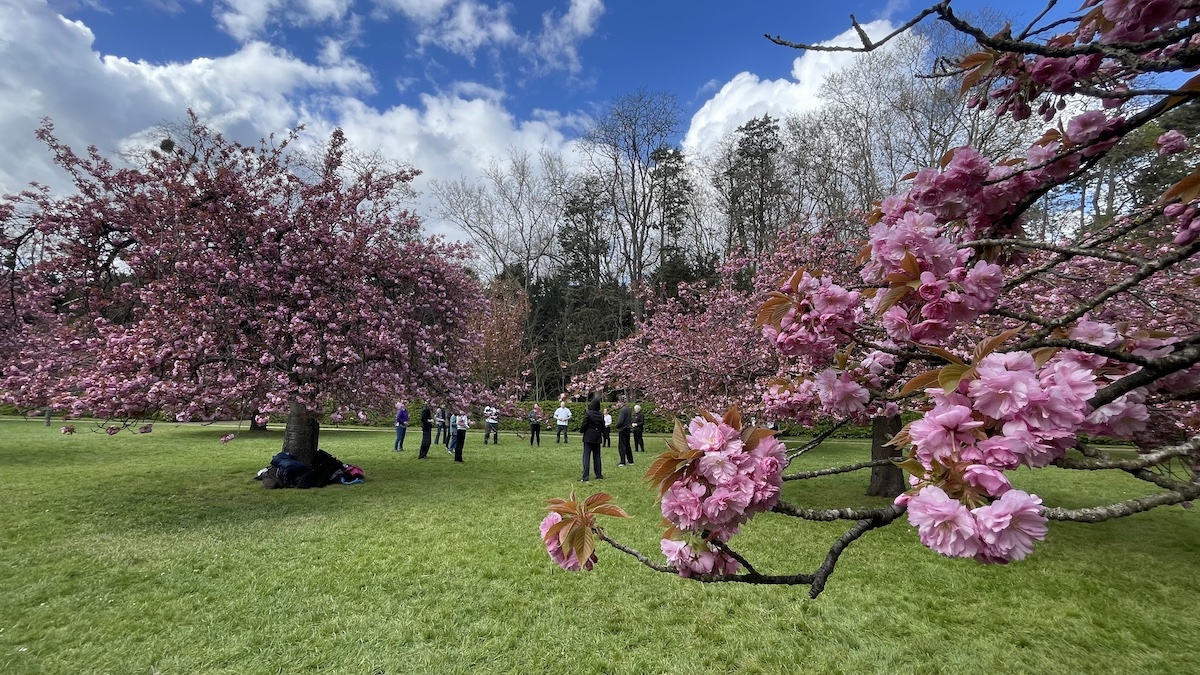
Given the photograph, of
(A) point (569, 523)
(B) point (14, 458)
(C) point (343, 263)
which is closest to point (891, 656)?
(A) point (569, 523)

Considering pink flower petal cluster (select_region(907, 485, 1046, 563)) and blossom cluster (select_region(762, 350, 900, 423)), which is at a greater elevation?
blossom cluster (select_region(762, 350, 900, 423))

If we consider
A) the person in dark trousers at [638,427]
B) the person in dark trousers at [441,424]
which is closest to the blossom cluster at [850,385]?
the person in dark trousers at [638,427]

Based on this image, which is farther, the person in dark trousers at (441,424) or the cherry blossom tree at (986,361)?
the person in dark trousers at (441,424)

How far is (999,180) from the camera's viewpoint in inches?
55.6

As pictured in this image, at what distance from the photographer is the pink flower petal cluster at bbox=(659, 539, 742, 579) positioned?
1275mm

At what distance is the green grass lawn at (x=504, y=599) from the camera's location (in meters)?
3.35

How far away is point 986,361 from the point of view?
0.93 meters

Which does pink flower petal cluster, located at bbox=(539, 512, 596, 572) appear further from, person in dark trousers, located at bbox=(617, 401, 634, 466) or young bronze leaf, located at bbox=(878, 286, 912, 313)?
person in dark trousers, located at bbox=(617, 401, 634, 466)

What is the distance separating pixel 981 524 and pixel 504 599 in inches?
158

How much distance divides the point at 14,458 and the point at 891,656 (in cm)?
1584

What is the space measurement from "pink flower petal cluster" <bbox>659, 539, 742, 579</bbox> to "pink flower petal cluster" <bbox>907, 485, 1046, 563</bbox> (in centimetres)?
49

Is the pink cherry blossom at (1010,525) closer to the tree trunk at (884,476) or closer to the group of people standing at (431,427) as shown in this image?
the tree trunk at (884,476)

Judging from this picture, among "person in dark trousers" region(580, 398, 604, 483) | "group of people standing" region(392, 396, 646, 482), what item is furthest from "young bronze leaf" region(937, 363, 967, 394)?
"person in dark trousers" region(580, 398, 604, 483)

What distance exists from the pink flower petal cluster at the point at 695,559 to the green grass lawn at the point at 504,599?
7.78 ft
